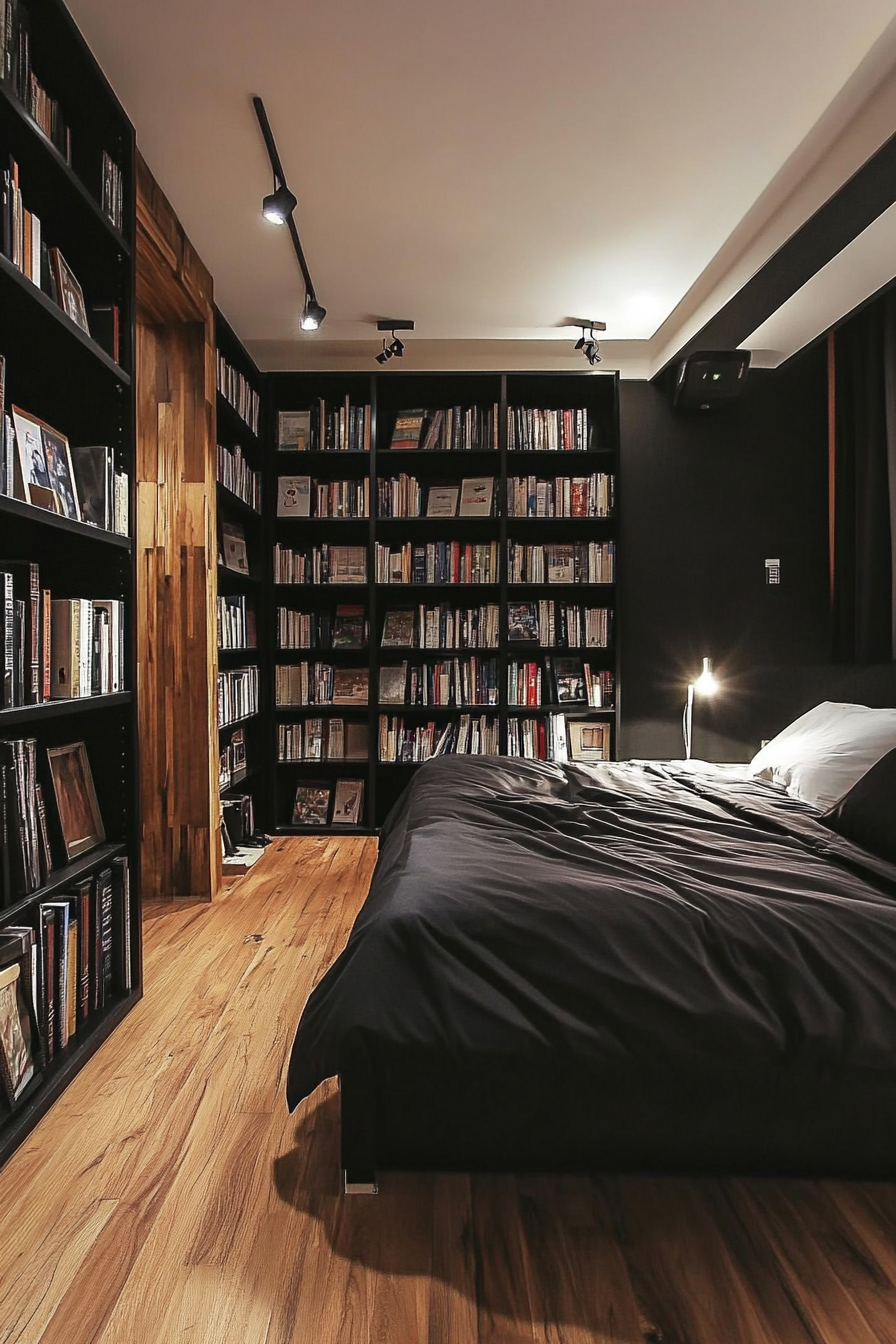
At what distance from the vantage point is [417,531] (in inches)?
185

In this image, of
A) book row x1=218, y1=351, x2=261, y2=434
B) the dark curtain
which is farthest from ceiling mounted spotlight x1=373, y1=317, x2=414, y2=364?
the dark curtain

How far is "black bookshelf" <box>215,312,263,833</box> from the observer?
3859 mm

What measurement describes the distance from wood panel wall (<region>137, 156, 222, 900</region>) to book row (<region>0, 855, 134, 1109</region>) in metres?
1.12

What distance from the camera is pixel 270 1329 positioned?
1227mm

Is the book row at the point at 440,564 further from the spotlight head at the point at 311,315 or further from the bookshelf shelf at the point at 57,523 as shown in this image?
the bookshelf shelf at the point at 57,523

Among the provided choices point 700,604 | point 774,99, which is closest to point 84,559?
point 774,99

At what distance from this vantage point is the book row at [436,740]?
177 inches

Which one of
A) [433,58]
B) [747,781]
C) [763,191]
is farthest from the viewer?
[747,781]

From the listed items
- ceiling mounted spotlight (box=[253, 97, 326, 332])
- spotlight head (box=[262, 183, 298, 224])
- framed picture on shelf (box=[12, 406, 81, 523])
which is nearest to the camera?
framed picture on shelf (box=[12, 406, 81, 523])

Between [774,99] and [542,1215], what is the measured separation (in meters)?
2.86

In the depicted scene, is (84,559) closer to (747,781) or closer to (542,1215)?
(542,1215)

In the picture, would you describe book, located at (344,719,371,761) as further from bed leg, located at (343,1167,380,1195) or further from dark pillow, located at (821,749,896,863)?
bed leg, located at (343,1167,380,1195)

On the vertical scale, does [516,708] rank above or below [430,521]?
below

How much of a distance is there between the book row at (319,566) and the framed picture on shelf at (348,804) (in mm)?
1148
